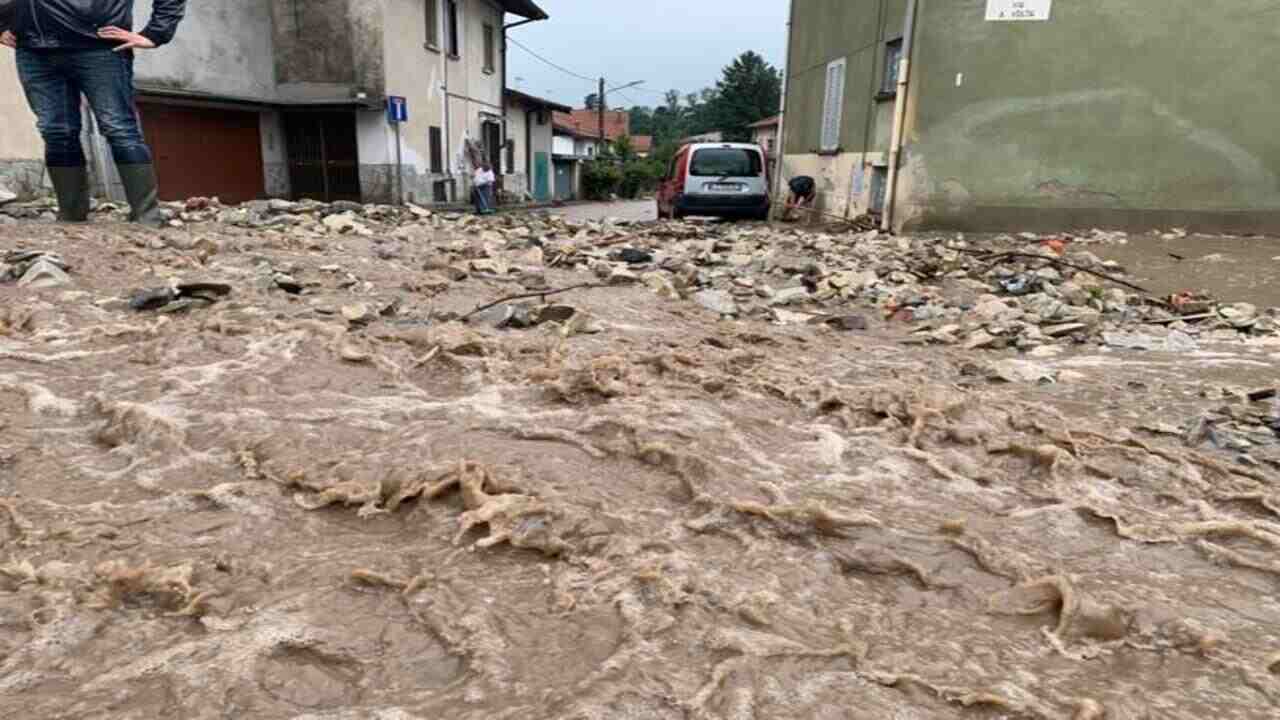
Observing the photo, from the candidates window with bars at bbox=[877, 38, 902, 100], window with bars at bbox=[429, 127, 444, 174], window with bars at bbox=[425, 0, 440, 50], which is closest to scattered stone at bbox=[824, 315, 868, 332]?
window with bars at bbox=[877, 38, 902, 100]

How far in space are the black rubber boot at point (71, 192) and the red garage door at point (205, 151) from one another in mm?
9485

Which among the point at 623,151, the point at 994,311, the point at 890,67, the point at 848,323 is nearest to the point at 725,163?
the point at 890,67

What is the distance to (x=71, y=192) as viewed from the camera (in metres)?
7.08

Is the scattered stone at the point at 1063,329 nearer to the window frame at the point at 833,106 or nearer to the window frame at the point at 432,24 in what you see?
the window frame at the point at 833,106

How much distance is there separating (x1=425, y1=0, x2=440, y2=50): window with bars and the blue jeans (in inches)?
547

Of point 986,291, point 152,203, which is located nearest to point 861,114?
point 986,291

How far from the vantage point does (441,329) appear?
4.75 m

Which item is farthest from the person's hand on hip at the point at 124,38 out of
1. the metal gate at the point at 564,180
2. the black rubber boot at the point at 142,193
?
the metal gate at the point at 564,180

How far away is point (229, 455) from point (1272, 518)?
3.63 m

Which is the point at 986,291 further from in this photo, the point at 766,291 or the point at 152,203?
the point at 152,203

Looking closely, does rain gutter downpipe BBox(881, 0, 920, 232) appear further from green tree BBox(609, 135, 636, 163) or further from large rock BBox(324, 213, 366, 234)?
green tree BBox(609, 135, 636, 163)

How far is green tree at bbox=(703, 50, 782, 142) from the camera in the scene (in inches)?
2105

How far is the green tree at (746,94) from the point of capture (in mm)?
53469

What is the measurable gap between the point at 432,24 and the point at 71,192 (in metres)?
14.1
